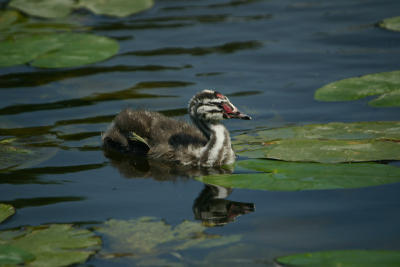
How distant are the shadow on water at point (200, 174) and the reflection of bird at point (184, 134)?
0.11 metres

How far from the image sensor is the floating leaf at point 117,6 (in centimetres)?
1527

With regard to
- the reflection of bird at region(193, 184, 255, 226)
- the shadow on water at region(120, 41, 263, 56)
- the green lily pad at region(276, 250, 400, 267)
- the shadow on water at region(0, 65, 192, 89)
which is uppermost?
the shadow on water at region(120, 41, 263, 56)

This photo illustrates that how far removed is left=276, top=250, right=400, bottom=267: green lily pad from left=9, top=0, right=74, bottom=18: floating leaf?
11806 millimetres

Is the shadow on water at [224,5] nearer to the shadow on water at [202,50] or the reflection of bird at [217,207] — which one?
the shadow on water at [202,50]

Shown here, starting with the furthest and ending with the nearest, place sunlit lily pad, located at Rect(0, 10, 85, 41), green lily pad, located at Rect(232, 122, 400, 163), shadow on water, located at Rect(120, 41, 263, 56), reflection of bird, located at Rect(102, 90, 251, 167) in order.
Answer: sunlit lily pad, located at Rect(0, 10, 85, 41), shadow on water, located at Rect(120, 41, 263, 56), reflection of bird, located at Rect(102, 90, 251, 167), green lily pad, located at Rect(232, 122, 400, 163)

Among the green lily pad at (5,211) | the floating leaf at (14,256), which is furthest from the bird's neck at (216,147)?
the floating leaf at (14,256)

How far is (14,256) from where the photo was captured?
5.12 meters

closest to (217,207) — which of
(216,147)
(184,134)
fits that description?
(216,147)

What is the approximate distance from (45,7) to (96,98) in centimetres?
651

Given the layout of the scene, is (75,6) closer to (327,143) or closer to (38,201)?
(38,201)

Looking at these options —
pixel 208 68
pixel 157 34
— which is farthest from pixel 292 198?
pixel 157 34

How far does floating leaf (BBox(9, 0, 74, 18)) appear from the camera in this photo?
15.4 metres

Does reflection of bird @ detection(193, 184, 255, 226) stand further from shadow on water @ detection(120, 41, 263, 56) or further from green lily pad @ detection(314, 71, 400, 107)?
shadow on water @ detection(120, 41, 263, 56)

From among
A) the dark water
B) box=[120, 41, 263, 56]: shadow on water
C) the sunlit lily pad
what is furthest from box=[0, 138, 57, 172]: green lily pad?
the sunlit lily pad
